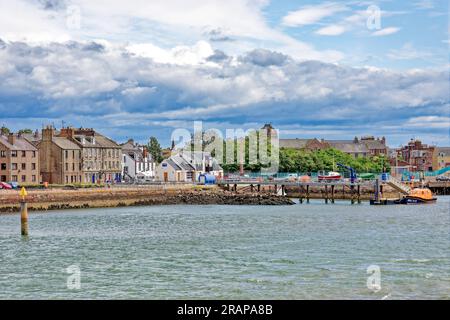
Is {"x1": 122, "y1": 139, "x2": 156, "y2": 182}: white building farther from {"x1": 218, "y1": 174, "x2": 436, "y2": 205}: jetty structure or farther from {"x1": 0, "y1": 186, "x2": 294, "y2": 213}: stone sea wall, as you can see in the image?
{"x1": 0, "y1": 186, "x2": 294, "y2": 213}: stone sea wall

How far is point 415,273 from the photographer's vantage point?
102 feet

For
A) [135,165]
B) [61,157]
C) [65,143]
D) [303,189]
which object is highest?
[65,143]

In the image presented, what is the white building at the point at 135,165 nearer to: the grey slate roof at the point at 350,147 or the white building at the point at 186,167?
the white building at the point at 186,167

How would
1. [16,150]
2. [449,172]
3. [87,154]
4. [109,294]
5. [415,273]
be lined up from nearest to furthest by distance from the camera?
[109,294], [415,273], [16,150], [87,154], [449,172]

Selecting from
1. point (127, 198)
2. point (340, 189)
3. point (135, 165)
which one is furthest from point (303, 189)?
point (127, 198)

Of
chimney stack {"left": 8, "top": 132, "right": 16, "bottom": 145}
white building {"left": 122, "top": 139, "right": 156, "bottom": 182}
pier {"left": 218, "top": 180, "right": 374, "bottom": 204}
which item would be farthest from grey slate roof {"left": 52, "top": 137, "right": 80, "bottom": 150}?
pier {"left": 218, "top": 180, "right": 374, "bottom": 204}

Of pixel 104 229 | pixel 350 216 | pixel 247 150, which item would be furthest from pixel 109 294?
pixel 247 150

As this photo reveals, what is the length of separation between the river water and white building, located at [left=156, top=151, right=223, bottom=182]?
6160cm

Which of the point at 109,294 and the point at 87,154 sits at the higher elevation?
the point at 87,154

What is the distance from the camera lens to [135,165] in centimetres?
13062

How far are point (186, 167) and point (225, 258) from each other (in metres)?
94.5

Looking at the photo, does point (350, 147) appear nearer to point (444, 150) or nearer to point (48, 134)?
point (444, 150)

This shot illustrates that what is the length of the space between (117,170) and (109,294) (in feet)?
311
